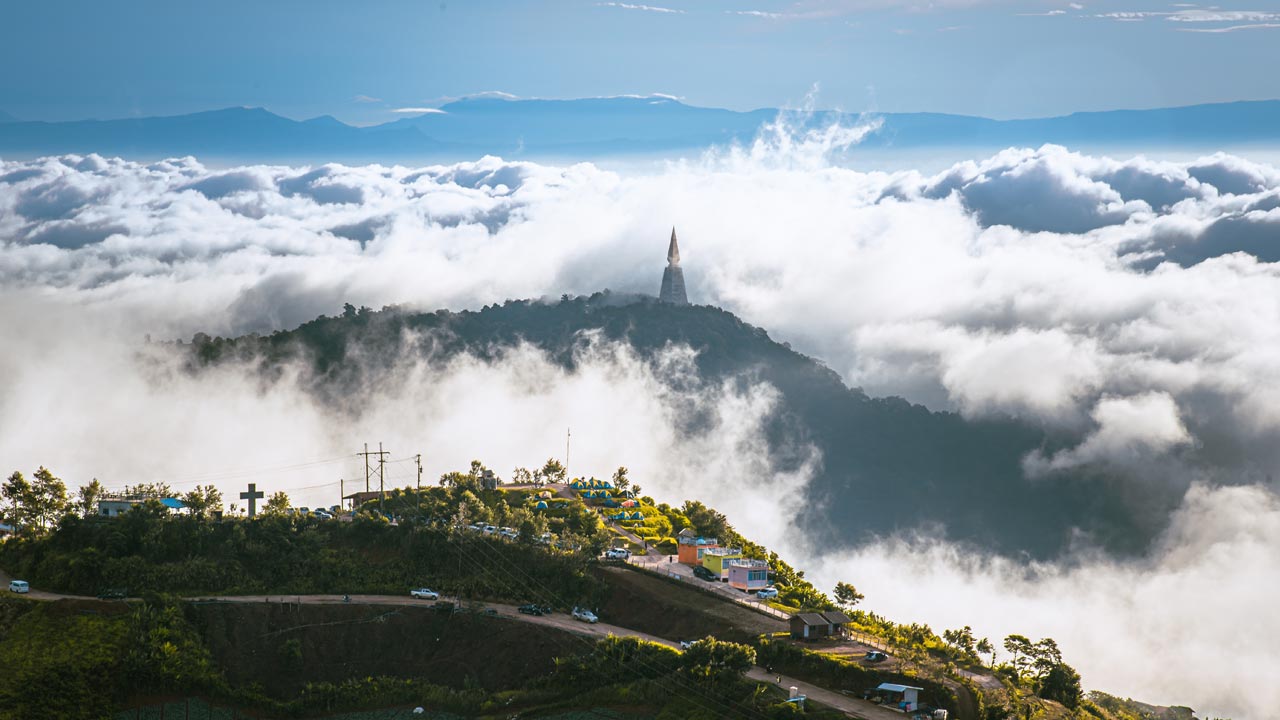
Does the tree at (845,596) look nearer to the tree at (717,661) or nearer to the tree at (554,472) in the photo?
the tree at (717,661)

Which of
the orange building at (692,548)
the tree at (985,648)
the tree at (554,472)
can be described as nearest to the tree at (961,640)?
the tree at (985,648)

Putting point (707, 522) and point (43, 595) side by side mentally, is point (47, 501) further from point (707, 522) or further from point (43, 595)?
point (707, 522)

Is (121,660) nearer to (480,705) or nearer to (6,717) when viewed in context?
(6,717)

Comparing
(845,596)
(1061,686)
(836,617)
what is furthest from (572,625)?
(1061,686)

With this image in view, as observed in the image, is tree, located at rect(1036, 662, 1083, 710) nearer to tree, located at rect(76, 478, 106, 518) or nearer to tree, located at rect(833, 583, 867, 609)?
tree, located at rect(833, 583, 867, 609)

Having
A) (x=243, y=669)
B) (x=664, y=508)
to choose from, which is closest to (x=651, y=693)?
(x=243, y=669)

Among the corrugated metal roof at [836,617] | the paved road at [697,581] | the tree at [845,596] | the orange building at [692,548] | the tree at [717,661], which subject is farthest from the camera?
the orange building at [692,548]

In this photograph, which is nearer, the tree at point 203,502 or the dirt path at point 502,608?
the dirt path at point 502,608

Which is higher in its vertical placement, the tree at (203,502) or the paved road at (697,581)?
the tree at (203,502)
